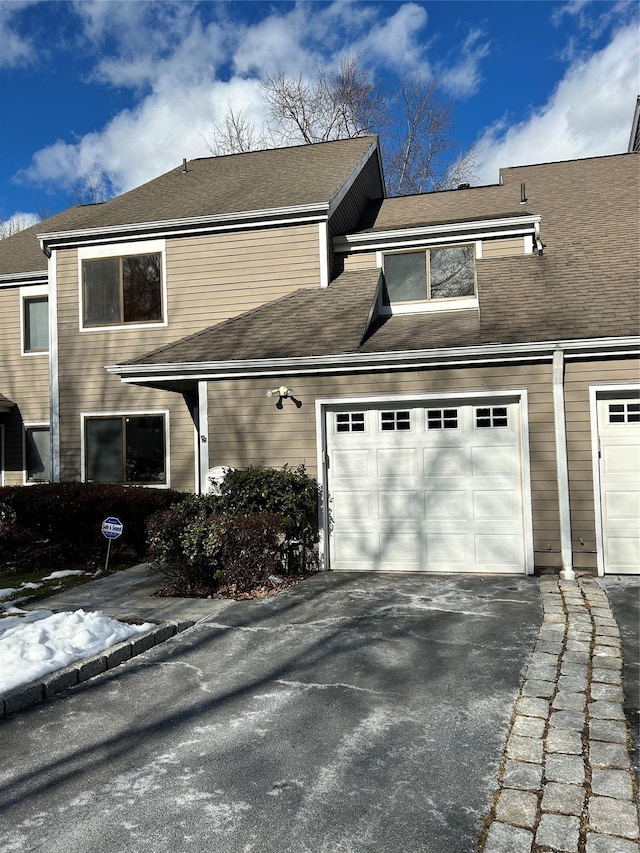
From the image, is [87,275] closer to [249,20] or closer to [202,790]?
[249,20]

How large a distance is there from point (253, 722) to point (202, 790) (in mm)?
777

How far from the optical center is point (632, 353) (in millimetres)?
7297

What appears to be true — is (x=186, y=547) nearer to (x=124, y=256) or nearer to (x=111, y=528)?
(x=111, y=528)

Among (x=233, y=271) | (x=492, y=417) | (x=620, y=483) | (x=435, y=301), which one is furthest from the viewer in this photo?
(x=233, y=271)

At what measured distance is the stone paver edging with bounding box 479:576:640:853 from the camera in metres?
2.59

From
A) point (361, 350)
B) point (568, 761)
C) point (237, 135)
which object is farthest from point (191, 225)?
point (237, 135)

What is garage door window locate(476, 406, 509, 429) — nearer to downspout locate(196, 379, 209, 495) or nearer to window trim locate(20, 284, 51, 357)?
downspout locate(196, 379, 209, 495)

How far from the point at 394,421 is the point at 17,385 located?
946 centimetres

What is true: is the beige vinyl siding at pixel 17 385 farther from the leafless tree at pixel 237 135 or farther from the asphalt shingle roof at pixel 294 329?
the leafless tree at pixel 237 135

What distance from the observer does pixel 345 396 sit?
8.22m

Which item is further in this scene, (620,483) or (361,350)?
(361,350)

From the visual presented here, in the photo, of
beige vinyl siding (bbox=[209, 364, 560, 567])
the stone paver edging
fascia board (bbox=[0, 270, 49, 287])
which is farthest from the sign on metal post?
fascia board (bbox=[0, 270, 49, 287])

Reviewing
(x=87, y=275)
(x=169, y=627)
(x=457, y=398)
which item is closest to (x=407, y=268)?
(x=457, y=398)

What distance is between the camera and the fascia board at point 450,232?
10.9 meters
